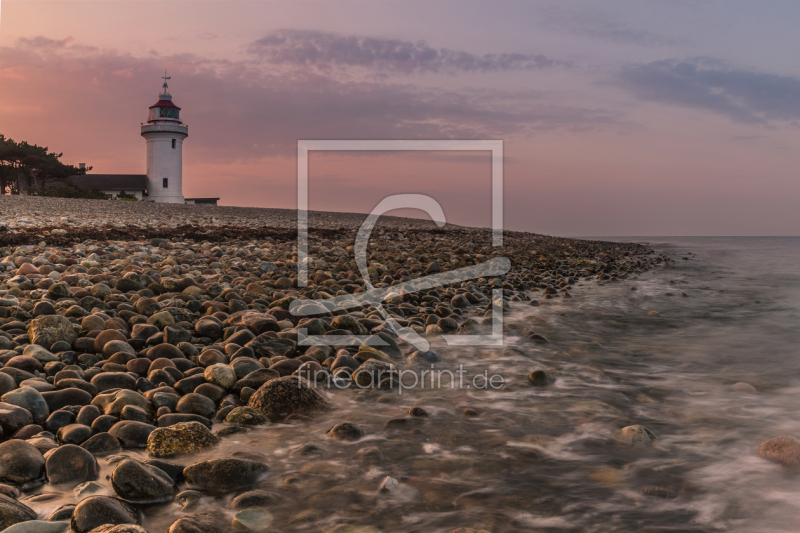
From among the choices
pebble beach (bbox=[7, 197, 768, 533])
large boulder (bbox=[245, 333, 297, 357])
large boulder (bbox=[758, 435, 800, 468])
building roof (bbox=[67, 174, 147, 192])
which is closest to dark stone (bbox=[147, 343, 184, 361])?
pebble beach (bbox=[7, 197, 768, 533])

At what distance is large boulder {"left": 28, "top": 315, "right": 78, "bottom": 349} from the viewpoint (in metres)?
4.02

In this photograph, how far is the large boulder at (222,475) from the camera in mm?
2451

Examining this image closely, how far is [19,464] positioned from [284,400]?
55.6 inches

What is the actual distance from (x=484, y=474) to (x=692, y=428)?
161 centimetres

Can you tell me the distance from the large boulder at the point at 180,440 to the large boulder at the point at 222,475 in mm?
270

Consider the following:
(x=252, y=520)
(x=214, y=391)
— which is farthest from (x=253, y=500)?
(x=214, y=391)

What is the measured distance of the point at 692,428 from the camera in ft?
11.1

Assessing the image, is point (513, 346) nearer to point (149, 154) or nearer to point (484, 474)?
point (484, 474)

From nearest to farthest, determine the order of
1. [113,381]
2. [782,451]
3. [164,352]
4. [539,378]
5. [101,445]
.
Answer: [101,445]
[782,451]
[113,381]
[164,352]
[539,378]

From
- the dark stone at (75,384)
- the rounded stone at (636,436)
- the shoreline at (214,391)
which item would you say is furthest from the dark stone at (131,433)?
the rounded stone at (636,436)

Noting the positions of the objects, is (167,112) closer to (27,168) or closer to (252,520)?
(27,168)

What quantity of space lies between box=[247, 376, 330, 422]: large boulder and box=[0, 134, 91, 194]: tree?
177 feet

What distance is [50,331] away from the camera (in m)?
4.08

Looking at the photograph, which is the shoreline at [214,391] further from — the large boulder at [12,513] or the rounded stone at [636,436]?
the rounded stone at [636,436]
